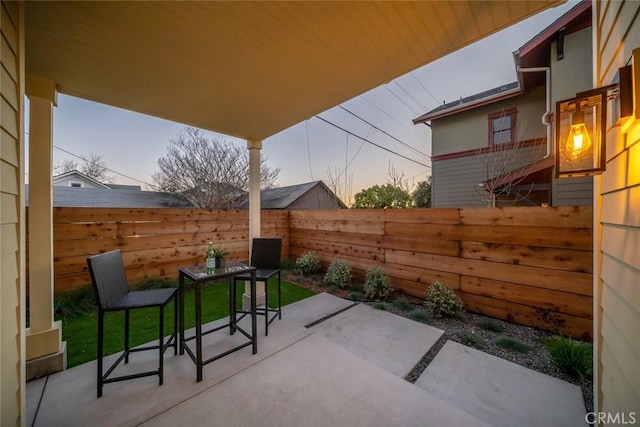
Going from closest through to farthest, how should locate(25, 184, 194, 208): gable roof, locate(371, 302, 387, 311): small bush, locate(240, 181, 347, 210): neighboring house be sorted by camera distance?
locate(371, 302, 387, 311): small bush, locate(25, 184, 194, 208): gable roof, locate(240, 181, 347, 210): neighboring house

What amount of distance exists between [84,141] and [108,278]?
9453 mm

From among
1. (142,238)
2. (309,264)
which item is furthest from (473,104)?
(142,238)

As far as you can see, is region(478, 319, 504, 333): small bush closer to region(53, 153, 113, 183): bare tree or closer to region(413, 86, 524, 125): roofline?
region(413, 86, 524, 125): roofline

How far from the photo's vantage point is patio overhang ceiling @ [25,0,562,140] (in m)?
1.33

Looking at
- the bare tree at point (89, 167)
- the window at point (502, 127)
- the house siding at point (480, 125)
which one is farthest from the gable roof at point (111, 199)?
the window at point (502, 127)

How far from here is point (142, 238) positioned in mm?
3631

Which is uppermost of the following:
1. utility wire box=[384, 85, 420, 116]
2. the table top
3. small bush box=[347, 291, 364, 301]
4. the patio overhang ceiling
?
utility wire box=[384, 85, 420, 116]

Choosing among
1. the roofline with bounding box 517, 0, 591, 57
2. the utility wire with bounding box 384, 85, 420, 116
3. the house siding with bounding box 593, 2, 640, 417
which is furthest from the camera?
the utility wire with bounding box 384, 85, 420, 116

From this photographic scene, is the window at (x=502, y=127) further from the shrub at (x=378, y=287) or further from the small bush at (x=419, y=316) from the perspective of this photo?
the small bush at (x=419, y=316)

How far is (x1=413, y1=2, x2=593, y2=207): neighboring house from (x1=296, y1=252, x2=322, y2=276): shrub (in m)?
3.66

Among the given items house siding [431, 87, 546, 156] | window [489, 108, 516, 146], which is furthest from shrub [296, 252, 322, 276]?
window [489, 108, 516, 146]

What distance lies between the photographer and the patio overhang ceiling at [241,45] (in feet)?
4.37

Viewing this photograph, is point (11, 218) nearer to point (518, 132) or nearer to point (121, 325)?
point (121, 325)

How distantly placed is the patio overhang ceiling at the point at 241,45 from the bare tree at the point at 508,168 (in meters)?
4.57
